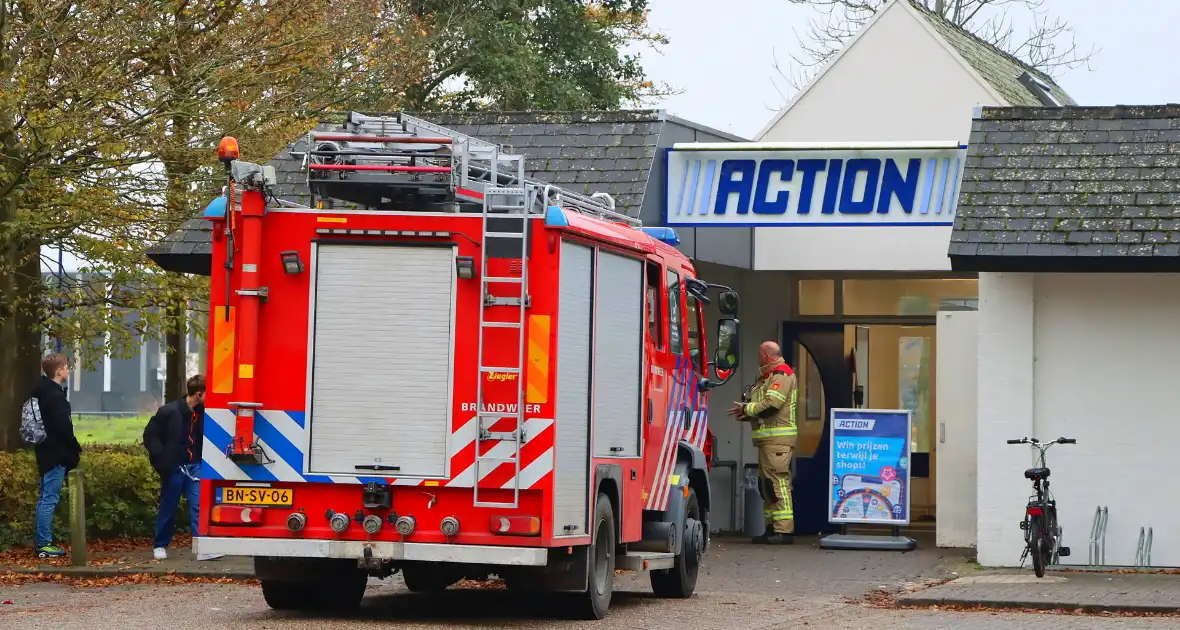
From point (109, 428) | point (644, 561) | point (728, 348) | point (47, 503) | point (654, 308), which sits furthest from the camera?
point (109, 428)

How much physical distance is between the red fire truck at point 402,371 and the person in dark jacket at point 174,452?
16.9ft

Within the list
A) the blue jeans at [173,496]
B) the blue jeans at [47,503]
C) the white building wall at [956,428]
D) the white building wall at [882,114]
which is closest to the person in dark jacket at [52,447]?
the blue jeans at [47,503]

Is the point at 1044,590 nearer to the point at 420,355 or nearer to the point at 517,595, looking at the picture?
the point at 517,595

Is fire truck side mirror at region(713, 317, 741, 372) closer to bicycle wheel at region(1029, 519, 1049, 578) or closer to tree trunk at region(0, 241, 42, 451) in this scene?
bicycle wheel at region(1029, 519, 1049, 578)

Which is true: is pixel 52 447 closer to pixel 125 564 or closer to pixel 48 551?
pixel 48 551

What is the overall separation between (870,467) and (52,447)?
8.36 m

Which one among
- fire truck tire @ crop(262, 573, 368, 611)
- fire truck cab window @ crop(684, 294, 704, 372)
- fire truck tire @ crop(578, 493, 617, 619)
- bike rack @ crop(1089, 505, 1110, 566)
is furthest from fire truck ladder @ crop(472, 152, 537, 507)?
bike rack @ crop(1089, 505, 1110, 566)

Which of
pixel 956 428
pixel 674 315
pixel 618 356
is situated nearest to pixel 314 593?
pixel 618 356

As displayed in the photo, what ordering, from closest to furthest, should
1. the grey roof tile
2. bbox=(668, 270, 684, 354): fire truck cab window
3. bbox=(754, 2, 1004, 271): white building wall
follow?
bbox=(668, 270, 684, 354): fire truck cab window → bbox=(754, 2, 1004, 271): white building wall → the grey roof tile

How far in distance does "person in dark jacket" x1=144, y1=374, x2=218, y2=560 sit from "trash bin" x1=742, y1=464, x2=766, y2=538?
621 centimetres

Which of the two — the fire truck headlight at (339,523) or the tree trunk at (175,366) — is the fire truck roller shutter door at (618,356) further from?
the tree trunk at (175,366)

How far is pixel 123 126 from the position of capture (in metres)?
16.6

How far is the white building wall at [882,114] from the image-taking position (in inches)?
761

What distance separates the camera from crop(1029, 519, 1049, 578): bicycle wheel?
1447cm
